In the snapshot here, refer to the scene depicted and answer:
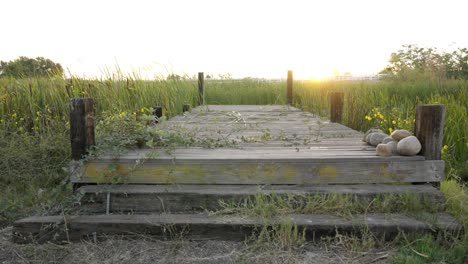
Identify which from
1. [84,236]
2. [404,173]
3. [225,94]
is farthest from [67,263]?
[225,94]

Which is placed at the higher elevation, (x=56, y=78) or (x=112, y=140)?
(x=56, y=78)

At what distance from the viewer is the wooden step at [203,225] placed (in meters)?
2.80

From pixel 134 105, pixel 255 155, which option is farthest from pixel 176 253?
pixel 134 105

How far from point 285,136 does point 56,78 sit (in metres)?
4.43

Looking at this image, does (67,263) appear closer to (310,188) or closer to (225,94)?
(310,188)

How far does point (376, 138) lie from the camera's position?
12.3ft

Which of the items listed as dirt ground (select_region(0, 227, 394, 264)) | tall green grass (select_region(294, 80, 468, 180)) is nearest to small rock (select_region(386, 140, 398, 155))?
dirt ground (select_region(0, 227, 394, 264))

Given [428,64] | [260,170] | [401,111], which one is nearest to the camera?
[260,170]

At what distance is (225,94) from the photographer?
42.6 ft

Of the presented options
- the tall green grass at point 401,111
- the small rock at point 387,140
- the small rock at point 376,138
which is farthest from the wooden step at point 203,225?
the tall green grass at point 401,111

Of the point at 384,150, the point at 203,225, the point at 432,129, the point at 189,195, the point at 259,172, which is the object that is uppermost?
the point at 432,129

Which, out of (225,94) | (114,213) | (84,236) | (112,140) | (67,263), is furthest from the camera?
(225,94)

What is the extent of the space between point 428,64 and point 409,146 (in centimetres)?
1716

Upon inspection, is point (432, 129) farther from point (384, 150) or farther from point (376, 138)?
point (376, 138)
